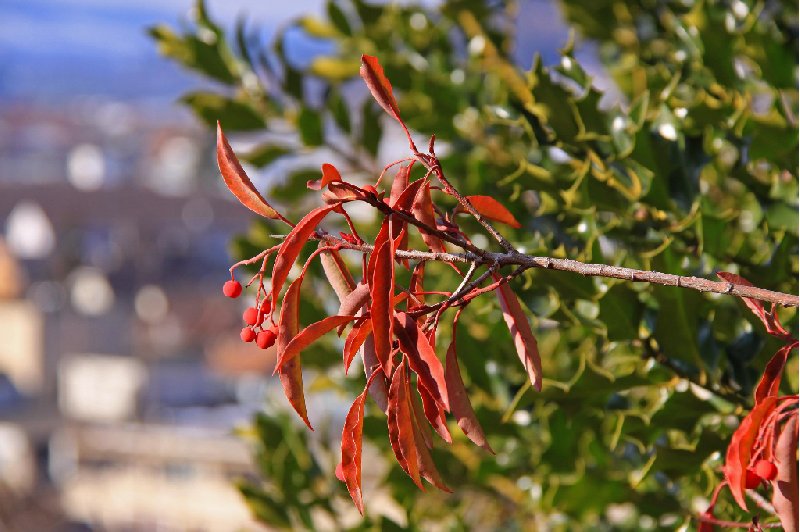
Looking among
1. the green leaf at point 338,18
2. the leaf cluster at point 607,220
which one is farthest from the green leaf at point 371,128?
the green leaf at point 338,18

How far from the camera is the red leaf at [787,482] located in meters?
0.34

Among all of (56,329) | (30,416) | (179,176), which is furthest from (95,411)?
(179,176)

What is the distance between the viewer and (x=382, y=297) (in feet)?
1.04

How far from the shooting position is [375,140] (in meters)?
0.90

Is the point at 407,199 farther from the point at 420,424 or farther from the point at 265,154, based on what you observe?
the point at 265,154

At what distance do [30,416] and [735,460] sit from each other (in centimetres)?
559

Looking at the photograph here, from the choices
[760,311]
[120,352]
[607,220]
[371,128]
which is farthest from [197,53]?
[120,352]

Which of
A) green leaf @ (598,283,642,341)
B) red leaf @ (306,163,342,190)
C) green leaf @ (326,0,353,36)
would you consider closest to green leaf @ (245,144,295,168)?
green leaf @ (326,0,353,36)

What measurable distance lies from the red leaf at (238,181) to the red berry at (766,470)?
188 millimetres

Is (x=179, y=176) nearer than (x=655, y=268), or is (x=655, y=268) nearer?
(x=655, y=268)

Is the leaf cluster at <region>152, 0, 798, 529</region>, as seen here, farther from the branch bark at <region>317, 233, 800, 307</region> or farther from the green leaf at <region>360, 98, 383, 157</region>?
the branch bark at <region>317, 233, 800, 307</region>

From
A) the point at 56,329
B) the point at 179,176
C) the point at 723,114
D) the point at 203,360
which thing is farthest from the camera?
the point at 179,176

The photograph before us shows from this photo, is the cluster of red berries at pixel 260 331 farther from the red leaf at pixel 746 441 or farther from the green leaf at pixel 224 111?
the green leaf at pixel 224 111

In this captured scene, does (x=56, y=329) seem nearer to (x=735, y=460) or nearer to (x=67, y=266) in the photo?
(x=67, y=266)
